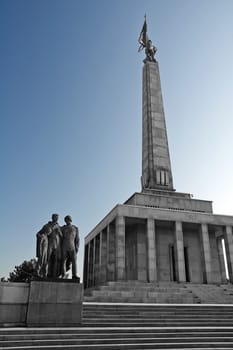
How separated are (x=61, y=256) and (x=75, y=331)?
3.05m

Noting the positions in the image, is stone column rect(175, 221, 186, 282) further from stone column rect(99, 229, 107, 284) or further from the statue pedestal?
the statue pedestal

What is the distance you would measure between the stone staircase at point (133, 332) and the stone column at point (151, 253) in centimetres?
877

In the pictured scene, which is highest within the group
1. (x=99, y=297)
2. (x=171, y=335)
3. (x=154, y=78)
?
(x=154, y=78)

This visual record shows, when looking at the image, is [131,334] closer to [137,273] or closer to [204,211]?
[137,273]

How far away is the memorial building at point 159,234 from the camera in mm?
21969

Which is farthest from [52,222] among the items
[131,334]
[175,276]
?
[175,276]

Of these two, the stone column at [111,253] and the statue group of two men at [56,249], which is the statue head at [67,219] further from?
the stone column at [111,253]

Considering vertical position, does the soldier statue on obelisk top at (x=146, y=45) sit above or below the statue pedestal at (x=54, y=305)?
above

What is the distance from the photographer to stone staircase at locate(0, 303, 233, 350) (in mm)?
7867

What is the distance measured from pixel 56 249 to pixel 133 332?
13.6 ft

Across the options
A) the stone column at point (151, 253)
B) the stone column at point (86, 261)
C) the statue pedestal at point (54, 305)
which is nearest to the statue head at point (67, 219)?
the statue pedestal at point (54, 305)

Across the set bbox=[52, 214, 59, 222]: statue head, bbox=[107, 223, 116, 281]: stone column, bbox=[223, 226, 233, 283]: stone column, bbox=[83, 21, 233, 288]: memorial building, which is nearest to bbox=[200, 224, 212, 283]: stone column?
bbox=[83, 21, 233, 288]: memorial building

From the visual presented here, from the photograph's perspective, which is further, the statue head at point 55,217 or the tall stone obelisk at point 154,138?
the tall stone obelisk at point 154,138

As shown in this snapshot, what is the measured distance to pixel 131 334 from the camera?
872cm
